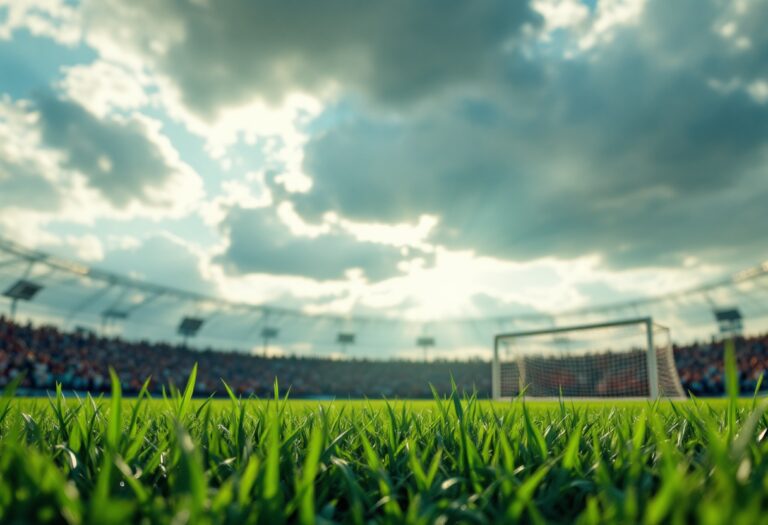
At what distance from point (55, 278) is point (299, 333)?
25606 millimetres

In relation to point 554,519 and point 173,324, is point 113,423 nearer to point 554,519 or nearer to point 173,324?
point 554,519

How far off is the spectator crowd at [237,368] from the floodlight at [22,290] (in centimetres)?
446

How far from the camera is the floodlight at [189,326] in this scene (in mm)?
42906

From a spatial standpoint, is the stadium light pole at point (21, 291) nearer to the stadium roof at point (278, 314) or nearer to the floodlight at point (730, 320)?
the stadium roof at point (278, 314)

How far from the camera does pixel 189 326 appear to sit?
43.2 m

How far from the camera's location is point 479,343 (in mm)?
59500

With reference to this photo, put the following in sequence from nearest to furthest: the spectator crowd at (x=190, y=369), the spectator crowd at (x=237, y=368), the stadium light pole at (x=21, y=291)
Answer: the spectator crowd at (x=190, y=369)
the spectator crowd at (x=237, y=368)
the stadium light pole at (x=21, y=291)

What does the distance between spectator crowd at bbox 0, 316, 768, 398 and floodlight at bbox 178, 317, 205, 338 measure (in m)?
1.73

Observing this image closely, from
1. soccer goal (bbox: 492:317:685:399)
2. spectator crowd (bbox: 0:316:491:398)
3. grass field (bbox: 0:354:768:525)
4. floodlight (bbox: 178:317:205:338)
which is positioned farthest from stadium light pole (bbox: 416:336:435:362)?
grass field (bbox: 0:354:768:525)

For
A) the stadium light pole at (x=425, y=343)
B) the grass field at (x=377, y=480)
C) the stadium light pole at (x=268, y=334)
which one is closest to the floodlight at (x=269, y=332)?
the stadium light pole at (x=268, y=334)

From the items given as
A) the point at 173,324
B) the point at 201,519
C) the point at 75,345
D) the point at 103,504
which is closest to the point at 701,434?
the point at 201,519

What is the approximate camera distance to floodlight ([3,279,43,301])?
33.1 m

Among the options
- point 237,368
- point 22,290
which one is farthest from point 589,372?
point 22,290

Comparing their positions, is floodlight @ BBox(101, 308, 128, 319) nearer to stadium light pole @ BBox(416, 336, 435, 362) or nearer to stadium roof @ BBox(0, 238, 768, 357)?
stadium roof @ BBox(0, 238, 768, 357)
